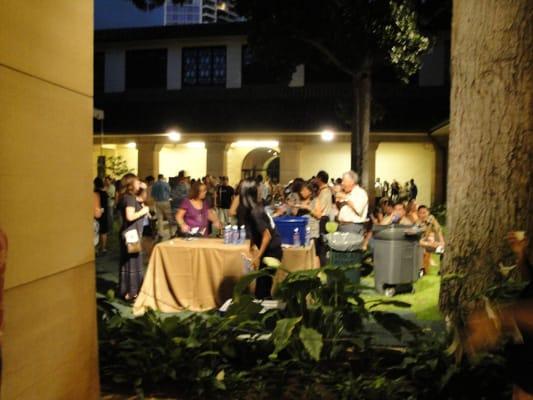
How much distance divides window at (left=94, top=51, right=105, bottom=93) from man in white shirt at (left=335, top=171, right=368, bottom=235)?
939 inches

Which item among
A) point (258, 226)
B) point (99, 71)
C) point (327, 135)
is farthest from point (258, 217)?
point (99, 71)

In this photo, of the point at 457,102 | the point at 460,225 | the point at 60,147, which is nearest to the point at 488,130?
the point at 457,102

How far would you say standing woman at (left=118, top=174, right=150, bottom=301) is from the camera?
26.2 feet

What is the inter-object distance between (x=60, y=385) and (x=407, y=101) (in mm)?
22847

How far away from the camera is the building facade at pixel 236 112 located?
74.7ft

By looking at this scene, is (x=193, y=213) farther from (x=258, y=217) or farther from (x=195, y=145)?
(x=195, y=145)

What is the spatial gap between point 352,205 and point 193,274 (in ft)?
8.65

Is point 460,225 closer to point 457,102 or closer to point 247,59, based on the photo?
point 457,102

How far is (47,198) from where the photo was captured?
11.3 feet

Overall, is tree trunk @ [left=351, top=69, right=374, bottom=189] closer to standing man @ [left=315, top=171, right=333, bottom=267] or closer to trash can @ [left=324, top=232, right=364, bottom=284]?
standing man @ [left=315, top=171, right=333, bottom=267]

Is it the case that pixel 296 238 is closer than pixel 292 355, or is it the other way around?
pixel 292 355

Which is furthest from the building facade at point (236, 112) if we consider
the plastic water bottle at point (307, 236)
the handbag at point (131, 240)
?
the handbag at point (131, 240)

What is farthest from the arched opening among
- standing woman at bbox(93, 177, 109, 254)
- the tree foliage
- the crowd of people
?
the crowd of people

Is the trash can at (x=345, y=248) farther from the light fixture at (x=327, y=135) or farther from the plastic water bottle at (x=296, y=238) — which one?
the light fixture at (x=327, y=135)
